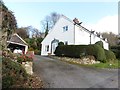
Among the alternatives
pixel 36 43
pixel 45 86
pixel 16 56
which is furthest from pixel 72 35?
pixel 45 86

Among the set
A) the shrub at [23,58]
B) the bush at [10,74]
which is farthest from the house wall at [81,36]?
the bush at [10,74]

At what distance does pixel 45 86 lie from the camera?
1343cm

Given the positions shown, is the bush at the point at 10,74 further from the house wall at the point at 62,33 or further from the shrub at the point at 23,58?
the house wall at the point at 62,33

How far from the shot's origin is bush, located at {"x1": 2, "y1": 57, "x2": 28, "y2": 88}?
11021mm

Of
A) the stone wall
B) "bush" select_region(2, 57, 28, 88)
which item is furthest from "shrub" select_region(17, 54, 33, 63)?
"bush" select_region(2, 57, 28, 88)

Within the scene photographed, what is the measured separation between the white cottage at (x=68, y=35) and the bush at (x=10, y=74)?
23576 millimetres

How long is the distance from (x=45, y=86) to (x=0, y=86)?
10.6 ft

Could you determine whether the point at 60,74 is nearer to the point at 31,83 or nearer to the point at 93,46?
the point at 31,83

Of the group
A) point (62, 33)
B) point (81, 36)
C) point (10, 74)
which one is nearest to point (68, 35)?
point (62, 33)

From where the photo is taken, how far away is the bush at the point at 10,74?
11.0 metres

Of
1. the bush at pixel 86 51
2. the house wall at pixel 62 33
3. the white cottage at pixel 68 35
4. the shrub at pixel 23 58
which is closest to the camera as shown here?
the shrub at pixel 23 58

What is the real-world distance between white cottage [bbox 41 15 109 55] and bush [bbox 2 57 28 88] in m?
23.6

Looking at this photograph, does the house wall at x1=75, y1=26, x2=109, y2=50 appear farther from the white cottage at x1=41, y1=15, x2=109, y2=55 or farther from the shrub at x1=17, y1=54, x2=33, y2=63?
the shrub at x1=17, y1=54, x2=33, y2=63

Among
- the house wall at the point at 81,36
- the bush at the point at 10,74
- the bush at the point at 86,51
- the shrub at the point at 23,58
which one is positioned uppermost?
the house wall at the point at 81,36
